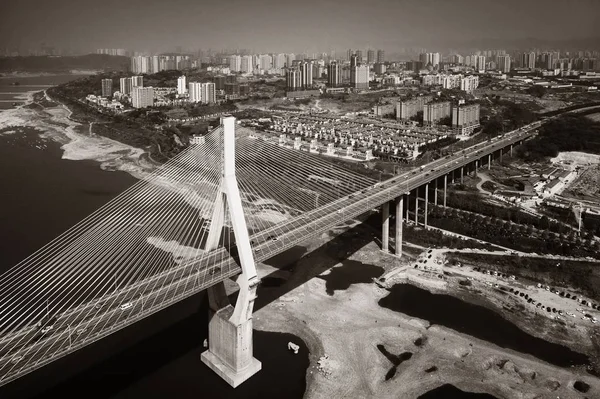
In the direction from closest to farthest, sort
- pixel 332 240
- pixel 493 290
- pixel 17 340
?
pixel 17 340, pixel 493 290, pixel 332 240

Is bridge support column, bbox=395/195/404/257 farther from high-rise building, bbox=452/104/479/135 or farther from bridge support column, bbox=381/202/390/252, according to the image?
high-rise building, bbox=452/104/479/135

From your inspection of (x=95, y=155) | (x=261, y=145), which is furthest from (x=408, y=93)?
(x=95, y=155)

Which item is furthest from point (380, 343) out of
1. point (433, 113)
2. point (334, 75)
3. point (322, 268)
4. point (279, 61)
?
point (279, 61)

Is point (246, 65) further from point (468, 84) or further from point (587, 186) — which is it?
point (587, 186)

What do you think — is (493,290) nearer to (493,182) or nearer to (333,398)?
(333,398)

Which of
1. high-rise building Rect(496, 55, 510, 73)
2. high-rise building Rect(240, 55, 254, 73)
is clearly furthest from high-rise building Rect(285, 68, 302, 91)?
high-rise building Rect(496, 55, 510, 73)
